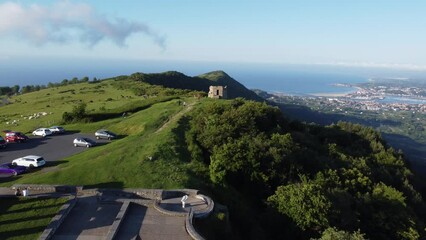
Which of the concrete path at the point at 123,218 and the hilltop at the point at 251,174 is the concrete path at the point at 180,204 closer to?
the concrete path at the point at 123,218

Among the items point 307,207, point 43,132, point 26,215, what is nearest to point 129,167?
point 26,215

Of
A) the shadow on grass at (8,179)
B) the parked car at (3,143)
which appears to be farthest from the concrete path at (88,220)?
the parked car at (3,143)

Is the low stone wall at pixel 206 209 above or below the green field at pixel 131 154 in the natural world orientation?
below

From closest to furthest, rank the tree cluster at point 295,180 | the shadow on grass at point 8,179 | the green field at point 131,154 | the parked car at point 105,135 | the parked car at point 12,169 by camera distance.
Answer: the tree cluster at point 295,180, the green field at point 131,154, the shadow on grass at point 8,179, the parked car at point 12,169, the parked car at point 105,135

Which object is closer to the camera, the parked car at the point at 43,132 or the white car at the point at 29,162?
the white car at the point at 29,162

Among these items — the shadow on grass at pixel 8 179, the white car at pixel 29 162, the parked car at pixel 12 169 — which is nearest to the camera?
the shadow on grass at pixel 8 179

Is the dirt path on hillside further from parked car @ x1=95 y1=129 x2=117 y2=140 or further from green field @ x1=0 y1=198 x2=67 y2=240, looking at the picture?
green field @ x1=0 y1=198 x2=67 y2=240

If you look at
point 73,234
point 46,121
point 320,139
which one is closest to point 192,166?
point 73,234

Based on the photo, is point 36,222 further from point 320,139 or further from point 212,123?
point 320,139
